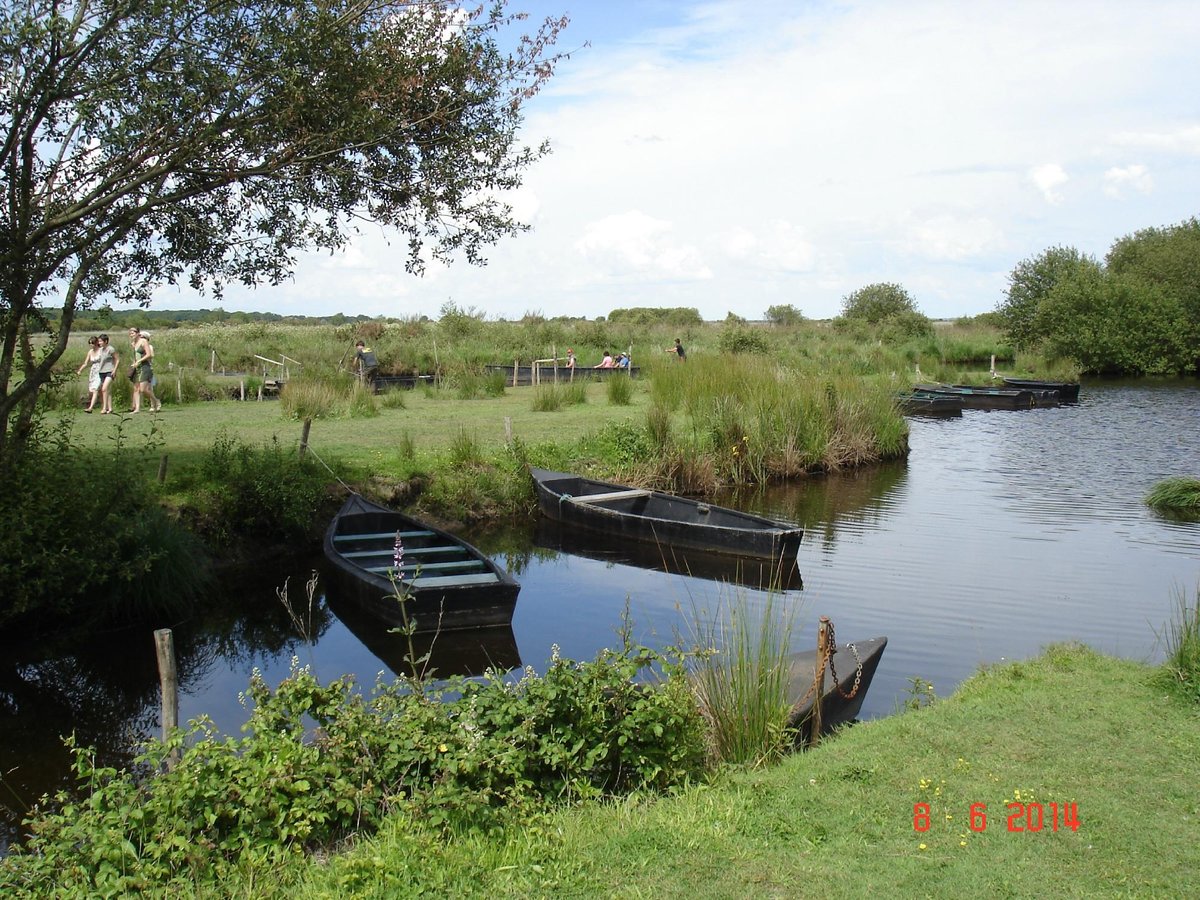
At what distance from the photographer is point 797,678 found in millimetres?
7203

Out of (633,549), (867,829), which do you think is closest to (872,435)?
(633,549)

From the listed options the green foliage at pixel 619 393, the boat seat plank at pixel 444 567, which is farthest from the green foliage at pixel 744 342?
the boat seat plank at pixel 444 567

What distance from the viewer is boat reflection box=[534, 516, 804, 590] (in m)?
13.1

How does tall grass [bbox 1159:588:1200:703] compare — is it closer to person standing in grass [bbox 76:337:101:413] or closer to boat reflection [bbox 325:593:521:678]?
boat reflection [bbox 325:593:521:678]

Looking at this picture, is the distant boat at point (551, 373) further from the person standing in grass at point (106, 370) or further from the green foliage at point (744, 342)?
the person standing in grass at point (106, 370)

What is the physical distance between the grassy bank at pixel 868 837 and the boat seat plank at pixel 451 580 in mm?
5403

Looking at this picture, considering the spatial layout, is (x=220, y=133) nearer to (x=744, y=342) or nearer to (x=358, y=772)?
(x=358, y=772)

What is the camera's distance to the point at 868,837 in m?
4.62

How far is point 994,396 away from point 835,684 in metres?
32.6

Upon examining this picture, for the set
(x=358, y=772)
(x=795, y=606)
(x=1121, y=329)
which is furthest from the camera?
(x=1121, y=329)

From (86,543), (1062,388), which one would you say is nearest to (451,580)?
(86,543)

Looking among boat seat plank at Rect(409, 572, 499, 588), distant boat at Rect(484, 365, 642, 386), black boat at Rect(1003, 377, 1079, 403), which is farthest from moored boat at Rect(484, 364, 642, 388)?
boat seat plank at Rect(409, 572, 499, 588)

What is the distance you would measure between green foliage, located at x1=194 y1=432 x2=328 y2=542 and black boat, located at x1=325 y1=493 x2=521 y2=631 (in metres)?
0.69

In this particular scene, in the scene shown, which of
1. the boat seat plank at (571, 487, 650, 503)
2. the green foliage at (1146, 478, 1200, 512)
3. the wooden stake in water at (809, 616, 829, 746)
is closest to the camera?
the wooden stake in water at (809, 616, 829, 746)
